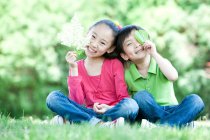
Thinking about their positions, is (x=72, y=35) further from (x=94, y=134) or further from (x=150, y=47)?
(x=94, y=134)

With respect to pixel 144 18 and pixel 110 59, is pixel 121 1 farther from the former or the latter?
pixel 110 59

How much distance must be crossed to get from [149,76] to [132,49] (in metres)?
0.27

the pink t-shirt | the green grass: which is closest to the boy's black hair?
the pink t-shirt

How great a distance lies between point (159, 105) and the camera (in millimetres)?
4469

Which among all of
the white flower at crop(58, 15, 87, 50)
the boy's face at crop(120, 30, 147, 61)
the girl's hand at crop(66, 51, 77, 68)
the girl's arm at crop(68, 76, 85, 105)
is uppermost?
the white flower at crop(58, 15, 87, 50)

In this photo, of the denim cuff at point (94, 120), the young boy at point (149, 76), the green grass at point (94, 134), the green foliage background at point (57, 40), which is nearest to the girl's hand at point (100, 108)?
the denim cuff at point (94, 120)

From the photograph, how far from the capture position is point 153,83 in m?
4.58

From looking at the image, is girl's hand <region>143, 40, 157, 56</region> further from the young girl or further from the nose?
the nose

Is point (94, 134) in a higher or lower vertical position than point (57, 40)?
lower

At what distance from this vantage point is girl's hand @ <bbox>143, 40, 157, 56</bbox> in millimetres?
4449

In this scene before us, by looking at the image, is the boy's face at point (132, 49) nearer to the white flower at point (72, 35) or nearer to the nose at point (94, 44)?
the nose at point (94, 44)

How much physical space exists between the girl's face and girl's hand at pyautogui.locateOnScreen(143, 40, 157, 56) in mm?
301

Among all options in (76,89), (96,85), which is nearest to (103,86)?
(96,85)

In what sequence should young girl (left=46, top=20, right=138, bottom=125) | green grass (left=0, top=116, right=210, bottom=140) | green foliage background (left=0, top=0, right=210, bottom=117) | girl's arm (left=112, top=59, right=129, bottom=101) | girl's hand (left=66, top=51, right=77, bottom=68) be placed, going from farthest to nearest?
green foliage background (left=0, top=0, right=210, bottom=117)
girl's arm (left=112, top=59, right=129, bottom=101)
girl's hand (left=66, top=51, right=77, bottom=68)
young girl (left=46, top=20, right=138, bottom=125)
green grass (left=0, top=116, right=210, bottom=140)
